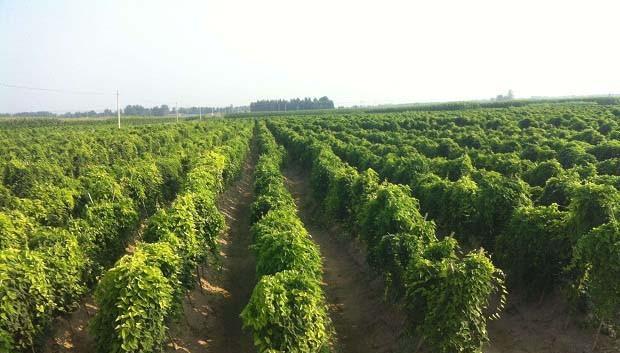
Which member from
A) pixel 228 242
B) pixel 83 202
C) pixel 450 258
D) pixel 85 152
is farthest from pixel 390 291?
pixel 85 152

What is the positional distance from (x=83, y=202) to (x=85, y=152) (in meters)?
17.8

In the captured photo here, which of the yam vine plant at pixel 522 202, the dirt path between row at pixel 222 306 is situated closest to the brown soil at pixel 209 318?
the dirt path between row at pixel 222 306

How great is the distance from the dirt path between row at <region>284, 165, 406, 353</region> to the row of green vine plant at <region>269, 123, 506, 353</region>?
121 cm

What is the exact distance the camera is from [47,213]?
18.0 m

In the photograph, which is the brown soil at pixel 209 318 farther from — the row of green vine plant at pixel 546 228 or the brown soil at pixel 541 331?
the row of green vine plant at pixel 546 228

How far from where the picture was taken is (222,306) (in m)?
16.0

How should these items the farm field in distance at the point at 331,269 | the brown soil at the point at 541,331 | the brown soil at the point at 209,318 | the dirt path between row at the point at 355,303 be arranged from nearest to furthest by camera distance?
the farm field in distance at the point at 331,269, the brown soil at the point at 541,331, the brown soil at the point at 209,318, the dirt path between row at the point at 355,303

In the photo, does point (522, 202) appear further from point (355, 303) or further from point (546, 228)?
point (355, 303)

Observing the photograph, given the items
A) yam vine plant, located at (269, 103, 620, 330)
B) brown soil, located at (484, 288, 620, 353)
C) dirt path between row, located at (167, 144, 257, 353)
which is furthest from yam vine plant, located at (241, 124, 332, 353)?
brown soil, located at (484, 288, 620, 353)

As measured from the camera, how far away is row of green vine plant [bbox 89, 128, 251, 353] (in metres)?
9.67

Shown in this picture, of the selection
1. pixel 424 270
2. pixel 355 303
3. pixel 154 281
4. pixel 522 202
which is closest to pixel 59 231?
pixel 154 281

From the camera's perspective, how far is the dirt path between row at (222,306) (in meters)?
13.5

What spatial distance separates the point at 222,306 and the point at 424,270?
8640 millimetres

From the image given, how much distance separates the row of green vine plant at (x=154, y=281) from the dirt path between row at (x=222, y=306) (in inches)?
63.5
